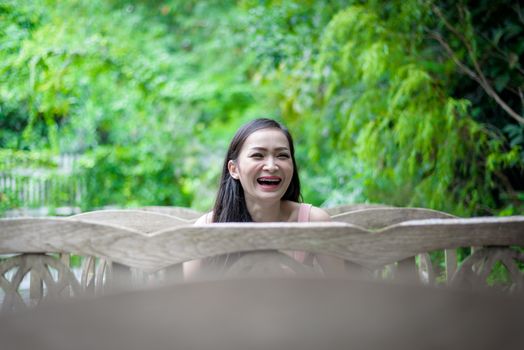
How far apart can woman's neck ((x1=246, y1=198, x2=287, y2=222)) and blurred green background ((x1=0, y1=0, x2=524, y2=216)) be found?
1.59 metres

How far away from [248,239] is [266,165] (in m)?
0.77

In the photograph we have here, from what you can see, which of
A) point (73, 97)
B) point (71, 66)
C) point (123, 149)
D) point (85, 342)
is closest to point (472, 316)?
point (85, 342)

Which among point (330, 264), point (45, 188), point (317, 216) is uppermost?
point (317, 216)

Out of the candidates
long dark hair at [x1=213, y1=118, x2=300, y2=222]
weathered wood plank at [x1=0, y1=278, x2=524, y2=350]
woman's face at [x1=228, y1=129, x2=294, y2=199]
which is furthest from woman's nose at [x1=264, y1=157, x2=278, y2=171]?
weathered wood plank at [x1=0, y1=278, x2=524, y2=350]

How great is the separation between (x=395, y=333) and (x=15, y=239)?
671mm

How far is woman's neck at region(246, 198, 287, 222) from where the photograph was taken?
1665mm

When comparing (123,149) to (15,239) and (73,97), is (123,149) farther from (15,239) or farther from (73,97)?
(15,239)

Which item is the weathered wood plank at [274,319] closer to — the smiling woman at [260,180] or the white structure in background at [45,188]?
the smiling woman at [260,180]

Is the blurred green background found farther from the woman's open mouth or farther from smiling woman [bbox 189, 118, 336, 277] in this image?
the woman's open mouth

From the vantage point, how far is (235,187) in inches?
68.6

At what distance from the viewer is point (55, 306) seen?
502 millimetres

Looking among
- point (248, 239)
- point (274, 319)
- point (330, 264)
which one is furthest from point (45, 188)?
point (274, 319)

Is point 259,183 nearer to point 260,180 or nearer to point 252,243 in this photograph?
point 260,180

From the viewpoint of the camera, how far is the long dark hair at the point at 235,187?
1.67 metres
